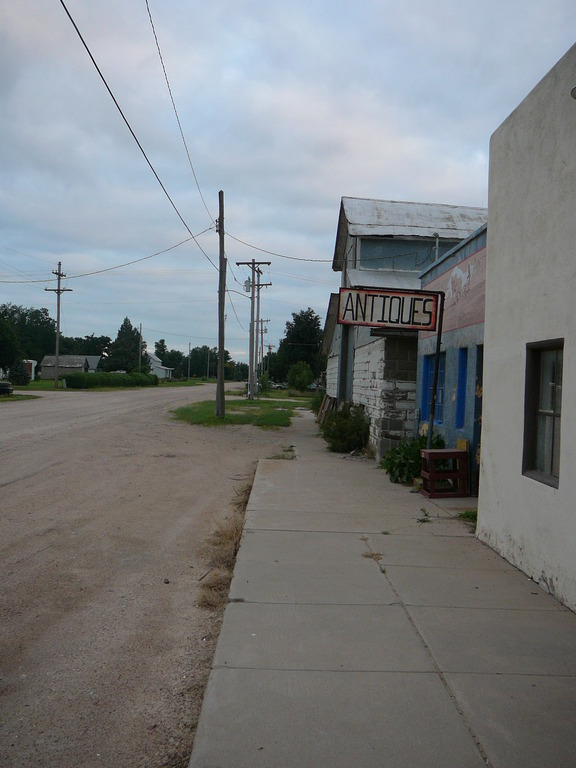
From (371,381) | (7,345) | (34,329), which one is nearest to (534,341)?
(371,381)

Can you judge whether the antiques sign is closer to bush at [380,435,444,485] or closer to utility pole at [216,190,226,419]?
bush at [380,435,444,485]

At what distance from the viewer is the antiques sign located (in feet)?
34.6

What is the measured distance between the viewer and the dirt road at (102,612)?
3.45 meters

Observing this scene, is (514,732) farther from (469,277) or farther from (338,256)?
(338,256)

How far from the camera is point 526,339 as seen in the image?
613 centimetres

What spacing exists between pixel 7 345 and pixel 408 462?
131ft

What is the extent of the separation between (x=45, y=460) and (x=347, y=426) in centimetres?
694

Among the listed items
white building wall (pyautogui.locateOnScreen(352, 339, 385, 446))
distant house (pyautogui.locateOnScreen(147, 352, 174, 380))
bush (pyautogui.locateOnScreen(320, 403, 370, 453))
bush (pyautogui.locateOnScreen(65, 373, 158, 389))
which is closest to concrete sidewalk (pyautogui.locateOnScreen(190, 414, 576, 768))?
white building wall (pyautogui.locateOnScreen(352, 339, 385, 446))

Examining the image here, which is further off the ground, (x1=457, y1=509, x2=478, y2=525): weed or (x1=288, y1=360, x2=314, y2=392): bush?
(x1=288, y1=360, x2=314, y2=392): bush

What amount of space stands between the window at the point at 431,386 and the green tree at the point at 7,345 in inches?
1526

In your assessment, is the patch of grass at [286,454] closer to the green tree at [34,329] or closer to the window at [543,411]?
the window at [543,411]

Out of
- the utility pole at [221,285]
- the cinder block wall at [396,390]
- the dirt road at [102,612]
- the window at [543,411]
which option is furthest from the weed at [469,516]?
the utility pole at [221,285]

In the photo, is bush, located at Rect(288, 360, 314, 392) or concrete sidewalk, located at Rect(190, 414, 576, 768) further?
bush, located at Rect(288, 360, 314, 392)

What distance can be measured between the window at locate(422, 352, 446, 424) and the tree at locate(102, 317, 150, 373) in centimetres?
9031
